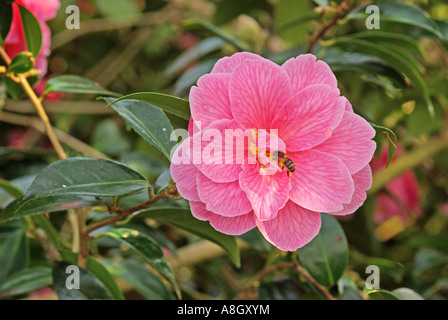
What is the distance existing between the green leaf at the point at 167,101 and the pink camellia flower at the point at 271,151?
0.09ft

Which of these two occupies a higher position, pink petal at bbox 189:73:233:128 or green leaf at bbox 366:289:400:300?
pink petal at bbox 189:73:233:128

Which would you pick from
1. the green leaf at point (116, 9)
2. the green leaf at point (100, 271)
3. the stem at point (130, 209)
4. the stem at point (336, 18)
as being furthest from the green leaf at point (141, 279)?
the green leaf at point (116, 9)

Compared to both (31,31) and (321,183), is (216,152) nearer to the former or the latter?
(321,183)

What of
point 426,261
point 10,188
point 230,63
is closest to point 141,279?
point 10,188

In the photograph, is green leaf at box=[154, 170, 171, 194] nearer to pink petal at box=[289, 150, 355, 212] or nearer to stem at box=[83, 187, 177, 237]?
stem at box=[83, 187, 177, 237]

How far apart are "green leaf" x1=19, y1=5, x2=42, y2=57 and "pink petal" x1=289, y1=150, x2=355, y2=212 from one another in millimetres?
513

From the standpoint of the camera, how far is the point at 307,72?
2.13 feet

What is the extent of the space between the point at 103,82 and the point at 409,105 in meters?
1.08

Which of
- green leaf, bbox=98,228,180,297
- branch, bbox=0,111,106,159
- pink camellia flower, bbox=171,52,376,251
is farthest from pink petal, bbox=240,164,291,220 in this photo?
branch, bbox=0,111,106,159

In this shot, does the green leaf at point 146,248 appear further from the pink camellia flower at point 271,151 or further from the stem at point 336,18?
the stem at point 336,18

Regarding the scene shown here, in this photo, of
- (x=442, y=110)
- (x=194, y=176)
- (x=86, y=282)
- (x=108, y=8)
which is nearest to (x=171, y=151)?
(x=194, y=176)

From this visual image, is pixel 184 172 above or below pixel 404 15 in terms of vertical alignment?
below

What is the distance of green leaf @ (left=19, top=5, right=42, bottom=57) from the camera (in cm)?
88

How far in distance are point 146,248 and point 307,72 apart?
1.20 feet
